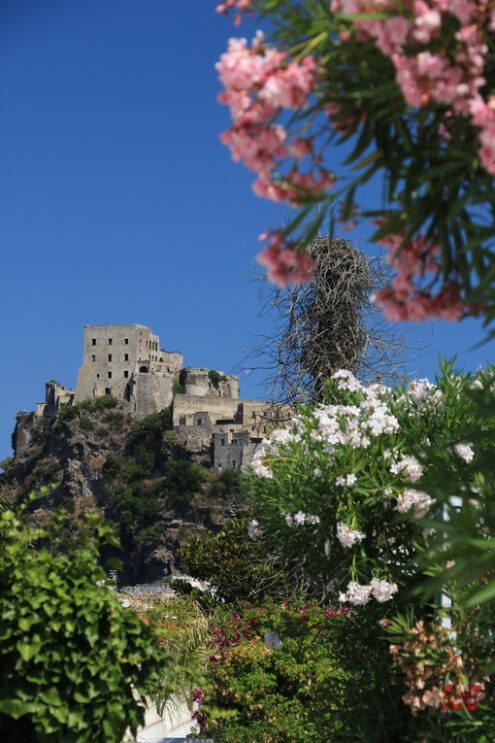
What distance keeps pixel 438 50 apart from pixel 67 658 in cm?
401

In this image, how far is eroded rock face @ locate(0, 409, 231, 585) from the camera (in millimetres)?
70938

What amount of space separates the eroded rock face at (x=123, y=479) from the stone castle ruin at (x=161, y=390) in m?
1.80

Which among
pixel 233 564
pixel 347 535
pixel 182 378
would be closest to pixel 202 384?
pixel 182 378

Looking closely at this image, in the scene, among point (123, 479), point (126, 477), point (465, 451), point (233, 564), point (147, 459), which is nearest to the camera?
point (465, 451)

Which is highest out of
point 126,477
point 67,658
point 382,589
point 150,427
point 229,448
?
point 150,427

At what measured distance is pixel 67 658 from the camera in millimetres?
4949

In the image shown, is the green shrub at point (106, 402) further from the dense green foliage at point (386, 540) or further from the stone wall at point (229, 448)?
the dense green foliage at point (386, 540)

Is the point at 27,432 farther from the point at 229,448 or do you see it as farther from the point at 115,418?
the point at 229,448

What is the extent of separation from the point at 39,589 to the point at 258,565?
28.7 feet

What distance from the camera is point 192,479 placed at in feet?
233

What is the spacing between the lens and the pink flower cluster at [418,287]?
303 cm

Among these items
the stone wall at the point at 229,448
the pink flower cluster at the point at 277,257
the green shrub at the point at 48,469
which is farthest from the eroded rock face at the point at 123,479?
the pink flower cluster at the point at 277,257

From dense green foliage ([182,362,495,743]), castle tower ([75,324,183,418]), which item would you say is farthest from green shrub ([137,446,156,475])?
dense green foliage ([182,362,495,743])

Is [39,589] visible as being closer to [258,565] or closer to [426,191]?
[426,191]
